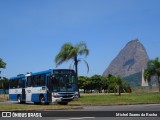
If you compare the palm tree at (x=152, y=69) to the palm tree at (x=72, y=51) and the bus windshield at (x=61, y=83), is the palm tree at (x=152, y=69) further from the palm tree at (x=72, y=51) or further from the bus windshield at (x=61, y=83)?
the bus windshield at (x=61, y=83)

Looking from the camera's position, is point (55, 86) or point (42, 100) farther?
point (42, 100)

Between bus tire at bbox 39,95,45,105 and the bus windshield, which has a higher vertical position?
the bus windshield

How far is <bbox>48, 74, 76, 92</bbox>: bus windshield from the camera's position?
32.7 metres

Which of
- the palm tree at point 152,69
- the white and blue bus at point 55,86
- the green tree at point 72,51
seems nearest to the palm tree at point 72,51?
the green tree at point 72,51

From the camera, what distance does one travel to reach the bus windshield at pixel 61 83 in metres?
32.7

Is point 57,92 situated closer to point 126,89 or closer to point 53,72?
point 53,72

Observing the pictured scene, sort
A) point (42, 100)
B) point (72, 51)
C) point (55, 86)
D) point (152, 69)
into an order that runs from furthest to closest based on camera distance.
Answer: point (152, 69) < point (72, 51) < point (42, 100) < point (55, 86)

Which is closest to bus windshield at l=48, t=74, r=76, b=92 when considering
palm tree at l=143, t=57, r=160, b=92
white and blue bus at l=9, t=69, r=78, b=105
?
white and blue bus at l=9, t=69, r=78, b=105

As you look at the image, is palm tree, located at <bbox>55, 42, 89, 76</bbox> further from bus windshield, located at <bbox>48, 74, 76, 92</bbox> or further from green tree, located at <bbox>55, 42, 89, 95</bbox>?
→ bus windshield, located at <bbox>48, 74, 76, 92</bbox>

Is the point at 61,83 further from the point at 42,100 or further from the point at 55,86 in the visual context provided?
the point at 42,100

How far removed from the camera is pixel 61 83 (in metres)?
32.8

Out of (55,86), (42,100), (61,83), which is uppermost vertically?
(61,83)

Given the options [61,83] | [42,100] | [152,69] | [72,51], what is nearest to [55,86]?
[61,83]

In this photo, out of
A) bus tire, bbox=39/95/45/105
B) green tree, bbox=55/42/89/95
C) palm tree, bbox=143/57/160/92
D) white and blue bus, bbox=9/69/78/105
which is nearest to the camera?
white and blue bus, bbox=9/69/78/105
